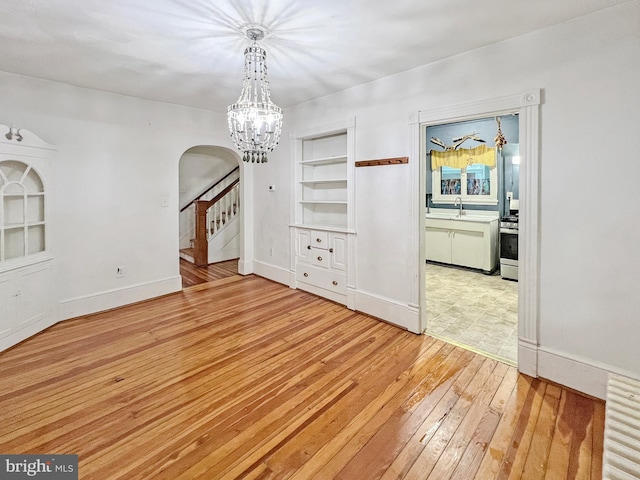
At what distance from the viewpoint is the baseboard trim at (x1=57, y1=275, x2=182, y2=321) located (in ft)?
12.1

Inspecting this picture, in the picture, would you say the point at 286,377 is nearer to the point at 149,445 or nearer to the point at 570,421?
the point at 149,445

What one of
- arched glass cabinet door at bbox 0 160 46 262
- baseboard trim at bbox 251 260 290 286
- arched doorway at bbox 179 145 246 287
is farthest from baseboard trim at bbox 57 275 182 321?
baseboard trim at bbox 251 260 290 286

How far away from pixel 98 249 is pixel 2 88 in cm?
184

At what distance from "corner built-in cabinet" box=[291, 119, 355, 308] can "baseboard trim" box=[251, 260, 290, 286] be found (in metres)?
0.20

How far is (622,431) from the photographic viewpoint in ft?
5.22

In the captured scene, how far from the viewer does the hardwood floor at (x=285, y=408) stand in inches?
66.9

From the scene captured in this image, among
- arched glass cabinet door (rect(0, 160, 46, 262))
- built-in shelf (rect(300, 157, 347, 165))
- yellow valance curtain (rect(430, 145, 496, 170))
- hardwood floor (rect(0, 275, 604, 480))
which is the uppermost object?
yellow valance curtain (rect(430, 145, 496, 170))

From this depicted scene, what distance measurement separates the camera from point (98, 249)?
3881 millimetres

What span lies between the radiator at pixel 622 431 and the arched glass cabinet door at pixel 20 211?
4555mm

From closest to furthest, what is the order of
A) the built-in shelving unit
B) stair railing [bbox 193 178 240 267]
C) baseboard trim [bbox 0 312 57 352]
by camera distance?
baseboard trim [bbox 0 312 57 352], the built-in shelving unit, stair railing [bbox 193 178 240 267]

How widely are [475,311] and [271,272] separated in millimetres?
3002

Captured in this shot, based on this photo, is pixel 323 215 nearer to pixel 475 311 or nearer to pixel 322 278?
pixel 322 278

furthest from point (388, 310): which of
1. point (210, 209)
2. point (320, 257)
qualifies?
point (210, 209)

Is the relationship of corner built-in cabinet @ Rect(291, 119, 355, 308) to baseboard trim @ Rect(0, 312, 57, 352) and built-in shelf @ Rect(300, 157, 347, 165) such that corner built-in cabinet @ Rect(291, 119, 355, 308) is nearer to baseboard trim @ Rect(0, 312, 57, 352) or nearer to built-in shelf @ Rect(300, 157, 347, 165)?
built-in shelf @ Rect(300, 157, 347, 165)
